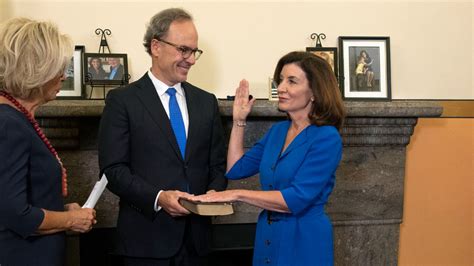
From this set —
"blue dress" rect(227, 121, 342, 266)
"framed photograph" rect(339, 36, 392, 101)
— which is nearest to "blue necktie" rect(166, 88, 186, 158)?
"blue dress" rect(227, 121, 342, 266)

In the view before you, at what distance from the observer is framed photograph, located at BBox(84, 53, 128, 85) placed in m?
2.59

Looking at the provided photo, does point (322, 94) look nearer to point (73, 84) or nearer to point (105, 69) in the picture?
point (105, 69)

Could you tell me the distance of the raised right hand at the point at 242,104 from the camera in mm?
2158

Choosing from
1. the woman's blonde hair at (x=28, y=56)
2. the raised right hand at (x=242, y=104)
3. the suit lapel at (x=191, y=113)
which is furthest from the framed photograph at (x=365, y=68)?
the woman's blonde hair at (x=28, y=56)

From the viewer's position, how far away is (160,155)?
1.90 metres

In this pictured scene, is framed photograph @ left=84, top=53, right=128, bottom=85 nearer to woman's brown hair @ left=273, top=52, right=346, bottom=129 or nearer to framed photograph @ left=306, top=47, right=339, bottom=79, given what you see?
framed photograph @ left=306, top=47, right=339, bottom=79

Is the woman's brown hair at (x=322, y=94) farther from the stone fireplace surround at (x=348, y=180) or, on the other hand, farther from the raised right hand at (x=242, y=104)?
the stone fireplace surround at (x=348, y=180)

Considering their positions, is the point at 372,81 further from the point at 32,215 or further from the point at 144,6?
the point at 32,215

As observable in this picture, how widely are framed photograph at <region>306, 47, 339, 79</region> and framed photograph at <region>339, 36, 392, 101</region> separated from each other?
4 cm

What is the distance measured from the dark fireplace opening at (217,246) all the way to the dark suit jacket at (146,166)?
81 centimetres

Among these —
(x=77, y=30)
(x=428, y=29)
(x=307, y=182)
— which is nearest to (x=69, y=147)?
(x=77, y=30)

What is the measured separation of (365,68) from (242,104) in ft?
3.01

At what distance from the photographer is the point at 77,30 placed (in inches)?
105

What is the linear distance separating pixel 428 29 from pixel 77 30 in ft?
6.36
